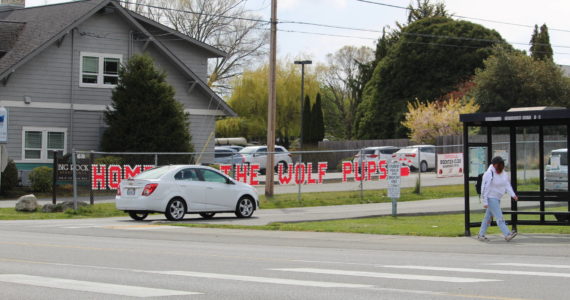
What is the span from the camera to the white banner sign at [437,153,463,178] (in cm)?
3772

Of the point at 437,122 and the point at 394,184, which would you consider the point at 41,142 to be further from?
the point at 437,122

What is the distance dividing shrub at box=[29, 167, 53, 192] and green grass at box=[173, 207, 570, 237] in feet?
46.2

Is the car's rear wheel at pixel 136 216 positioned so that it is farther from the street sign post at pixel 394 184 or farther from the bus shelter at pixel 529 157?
the bus shelter at pixel 529 157

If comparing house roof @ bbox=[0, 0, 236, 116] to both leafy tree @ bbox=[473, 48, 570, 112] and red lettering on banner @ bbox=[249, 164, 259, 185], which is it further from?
leafy tree @ bbox=[473, 48, 570, 112]

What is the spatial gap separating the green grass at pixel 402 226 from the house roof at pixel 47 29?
18.5 meters

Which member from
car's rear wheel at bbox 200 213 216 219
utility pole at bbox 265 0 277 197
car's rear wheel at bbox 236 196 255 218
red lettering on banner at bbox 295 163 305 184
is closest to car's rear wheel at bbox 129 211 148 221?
car's rear wheel at bbox 200 213 216 219

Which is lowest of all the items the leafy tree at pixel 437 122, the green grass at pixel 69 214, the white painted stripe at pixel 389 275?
the green grass at pixel 69 214

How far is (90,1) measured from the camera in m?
41.5

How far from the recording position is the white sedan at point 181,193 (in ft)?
79.2

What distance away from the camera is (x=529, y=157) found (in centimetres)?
2014

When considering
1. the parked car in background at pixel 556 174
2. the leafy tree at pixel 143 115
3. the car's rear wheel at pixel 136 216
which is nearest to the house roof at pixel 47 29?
the leafy tree at pixel 143 115

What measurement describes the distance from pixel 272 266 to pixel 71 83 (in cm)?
2890

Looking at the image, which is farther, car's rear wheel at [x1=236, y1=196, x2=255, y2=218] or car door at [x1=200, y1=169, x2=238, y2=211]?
car's rear wheel at [x1=236, y1=196, x2=255, y2=218]

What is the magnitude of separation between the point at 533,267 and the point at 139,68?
2739 centimetres
